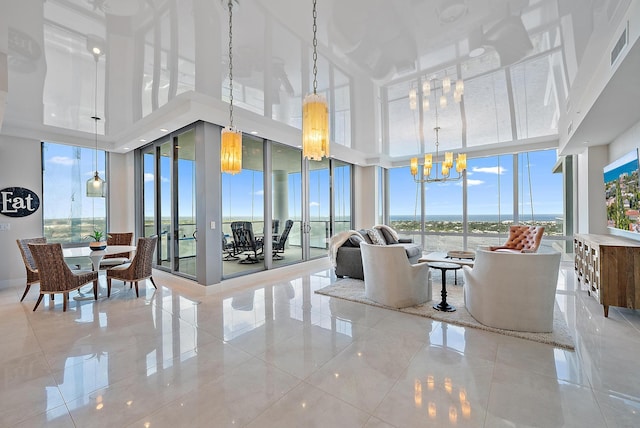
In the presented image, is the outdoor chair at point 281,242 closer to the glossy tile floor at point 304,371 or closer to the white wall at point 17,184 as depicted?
the glossy tile floor at point 304,371

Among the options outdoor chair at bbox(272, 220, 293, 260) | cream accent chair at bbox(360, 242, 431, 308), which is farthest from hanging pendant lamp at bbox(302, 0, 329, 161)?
outdoor chair at bbox(272, 220, 293, 260)

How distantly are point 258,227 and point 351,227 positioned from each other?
3.42 metres

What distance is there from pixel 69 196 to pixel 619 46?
8919 millimetres

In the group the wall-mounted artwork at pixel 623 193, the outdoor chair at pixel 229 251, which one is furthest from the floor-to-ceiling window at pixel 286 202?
the wall-mounted artwork at pixel 623 193

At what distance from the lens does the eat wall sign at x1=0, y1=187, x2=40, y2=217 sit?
507cm

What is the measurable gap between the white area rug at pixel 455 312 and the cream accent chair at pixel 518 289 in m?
0.10

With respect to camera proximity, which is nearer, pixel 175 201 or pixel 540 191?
pixel 175 201

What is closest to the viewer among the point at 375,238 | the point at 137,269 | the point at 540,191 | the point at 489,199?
the point at 137,269

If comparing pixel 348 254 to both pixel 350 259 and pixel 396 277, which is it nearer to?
pixel 350 259

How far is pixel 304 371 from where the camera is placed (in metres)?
2.27

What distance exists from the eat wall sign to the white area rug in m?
5.81

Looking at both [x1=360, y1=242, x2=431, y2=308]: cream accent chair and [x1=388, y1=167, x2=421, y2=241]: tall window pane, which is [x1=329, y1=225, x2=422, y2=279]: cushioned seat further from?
[x1=388, y1=167, x2=421, y2=241]: tall window pane

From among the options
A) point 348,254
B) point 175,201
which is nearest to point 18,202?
point 175,201

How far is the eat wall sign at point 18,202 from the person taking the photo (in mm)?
5074
